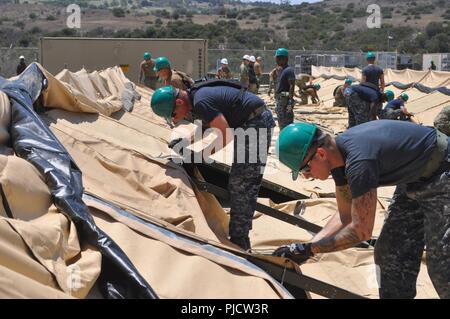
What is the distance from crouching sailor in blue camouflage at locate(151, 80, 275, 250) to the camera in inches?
172

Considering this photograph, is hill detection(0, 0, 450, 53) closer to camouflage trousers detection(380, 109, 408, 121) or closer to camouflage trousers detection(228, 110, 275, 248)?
camouflage trousers detection(380, 109, 408, 121)

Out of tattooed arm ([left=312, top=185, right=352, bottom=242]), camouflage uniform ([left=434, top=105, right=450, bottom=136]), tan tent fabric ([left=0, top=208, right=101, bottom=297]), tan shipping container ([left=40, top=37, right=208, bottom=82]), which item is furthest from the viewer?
tan shipping container ([left=40, top=37, right=208, bottom=82])

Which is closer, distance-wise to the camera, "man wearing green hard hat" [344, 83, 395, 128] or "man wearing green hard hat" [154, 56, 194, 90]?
"man wearing green hard hat" [154, 56, 194, 90]

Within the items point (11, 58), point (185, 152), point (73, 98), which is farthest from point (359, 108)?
point (11, 58)

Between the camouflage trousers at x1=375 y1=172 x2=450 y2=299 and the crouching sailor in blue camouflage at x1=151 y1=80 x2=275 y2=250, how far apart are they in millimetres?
1264

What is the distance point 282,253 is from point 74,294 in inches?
52.0

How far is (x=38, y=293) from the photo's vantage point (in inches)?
89.9

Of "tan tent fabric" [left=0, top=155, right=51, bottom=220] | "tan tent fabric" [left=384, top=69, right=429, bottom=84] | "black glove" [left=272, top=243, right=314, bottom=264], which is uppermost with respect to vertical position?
"tan tent fabric" [left=0, top=155, right=51, bottom=220]

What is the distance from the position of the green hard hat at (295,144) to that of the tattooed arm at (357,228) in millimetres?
320

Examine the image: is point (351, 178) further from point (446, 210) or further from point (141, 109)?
point (141, 109)

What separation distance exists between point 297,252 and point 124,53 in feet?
41.8

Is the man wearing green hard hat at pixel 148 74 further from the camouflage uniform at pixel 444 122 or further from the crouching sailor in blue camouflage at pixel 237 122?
the crouching sailor in blue camouflage at pixel 237 122

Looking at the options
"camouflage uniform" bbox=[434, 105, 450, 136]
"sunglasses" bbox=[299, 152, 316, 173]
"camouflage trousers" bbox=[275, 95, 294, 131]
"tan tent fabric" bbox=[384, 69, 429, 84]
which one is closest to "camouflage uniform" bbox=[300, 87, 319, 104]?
"tan tent fabric" bbox=[384, 69, 429, 84]
